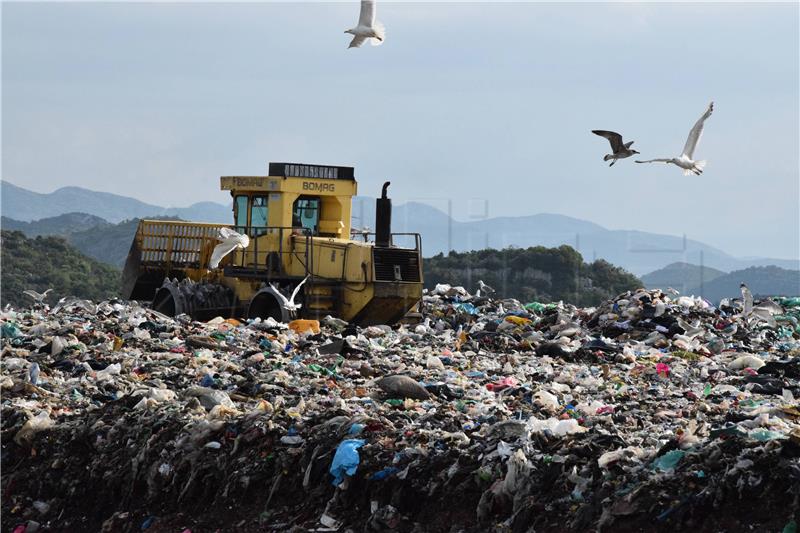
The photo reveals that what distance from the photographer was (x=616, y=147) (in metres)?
9.80

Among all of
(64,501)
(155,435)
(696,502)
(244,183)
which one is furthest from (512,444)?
(244,183)

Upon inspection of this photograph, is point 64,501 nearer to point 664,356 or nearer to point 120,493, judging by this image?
point 120,493

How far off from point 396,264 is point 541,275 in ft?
58.5

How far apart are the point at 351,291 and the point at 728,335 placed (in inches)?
153

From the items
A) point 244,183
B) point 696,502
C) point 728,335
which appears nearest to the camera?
point 696,502

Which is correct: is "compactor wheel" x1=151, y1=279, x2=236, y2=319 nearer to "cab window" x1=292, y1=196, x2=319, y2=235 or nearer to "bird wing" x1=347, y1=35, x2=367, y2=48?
"cab window" x1=292, y1=196, x2=319, y2=235

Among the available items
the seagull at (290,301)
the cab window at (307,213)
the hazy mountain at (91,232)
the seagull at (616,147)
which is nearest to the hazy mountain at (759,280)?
the hazy mountain at (91,232)

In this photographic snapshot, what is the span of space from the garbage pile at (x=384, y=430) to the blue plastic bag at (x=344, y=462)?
1cm

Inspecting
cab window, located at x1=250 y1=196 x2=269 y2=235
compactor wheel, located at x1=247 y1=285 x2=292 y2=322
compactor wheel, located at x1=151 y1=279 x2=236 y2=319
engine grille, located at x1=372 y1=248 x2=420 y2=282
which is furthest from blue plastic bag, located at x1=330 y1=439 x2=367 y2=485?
compactor wheel, located at x1=151 y1=279 x2=236 y2=319

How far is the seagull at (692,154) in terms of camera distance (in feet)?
33.7

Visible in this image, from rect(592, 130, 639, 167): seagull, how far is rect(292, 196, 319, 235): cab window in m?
4.75

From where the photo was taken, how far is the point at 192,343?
35.0ft

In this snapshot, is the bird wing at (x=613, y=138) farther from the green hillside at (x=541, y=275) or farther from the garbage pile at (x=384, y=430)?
the green hillside at (x=541, y=275)

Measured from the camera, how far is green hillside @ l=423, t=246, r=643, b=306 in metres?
29.4
